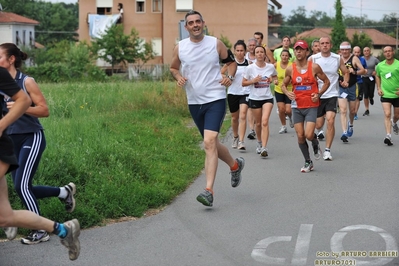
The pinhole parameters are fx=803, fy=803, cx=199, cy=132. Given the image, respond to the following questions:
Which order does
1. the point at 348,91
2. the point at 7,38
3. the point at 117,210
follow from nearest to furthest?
the point at 117,210 < the point at 348,91 < the point at 7,38

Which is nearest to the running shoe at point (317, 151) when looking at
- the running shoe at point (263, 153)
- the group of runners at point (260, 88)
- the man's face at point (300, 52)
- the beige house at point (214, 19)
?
the group of runners at point (260, 88)

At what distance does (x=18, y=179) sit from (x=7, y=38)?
94.8 m

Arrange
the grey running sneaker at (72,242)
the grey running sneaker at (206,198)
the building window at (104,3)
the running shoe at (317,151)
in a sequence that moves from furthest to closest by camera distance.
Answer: the building window at (104,3), the running shoe at (317,151), the grey running sneaker at (206,198), the grey running sneaker at (72,242)

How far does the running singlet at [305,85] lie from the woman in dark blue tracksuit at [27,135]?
16.7ft

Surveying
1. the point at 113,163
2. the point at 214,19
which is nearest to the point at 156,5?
the point at 214,19

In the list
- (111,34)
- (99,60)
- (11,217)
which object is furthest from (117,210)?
(99,60)

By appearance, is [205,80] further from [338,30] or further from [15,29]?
[15,29]

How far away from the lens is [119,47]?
70.4 m

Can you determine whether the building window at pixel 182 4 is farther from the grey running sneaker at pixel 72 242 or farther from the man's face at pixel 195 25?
the grey running sneaker at pixel 72 242

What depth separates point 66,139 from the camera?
1158 cm

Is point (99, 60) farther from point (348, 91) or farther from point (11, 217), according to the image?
point (11, 217)

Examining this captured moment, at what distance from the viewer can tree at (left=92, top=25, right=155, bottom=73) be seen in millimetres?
70188

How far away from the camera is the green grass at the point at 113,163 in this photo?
8.63m

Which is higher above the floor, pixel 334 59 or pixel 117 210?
pixel 334 59
